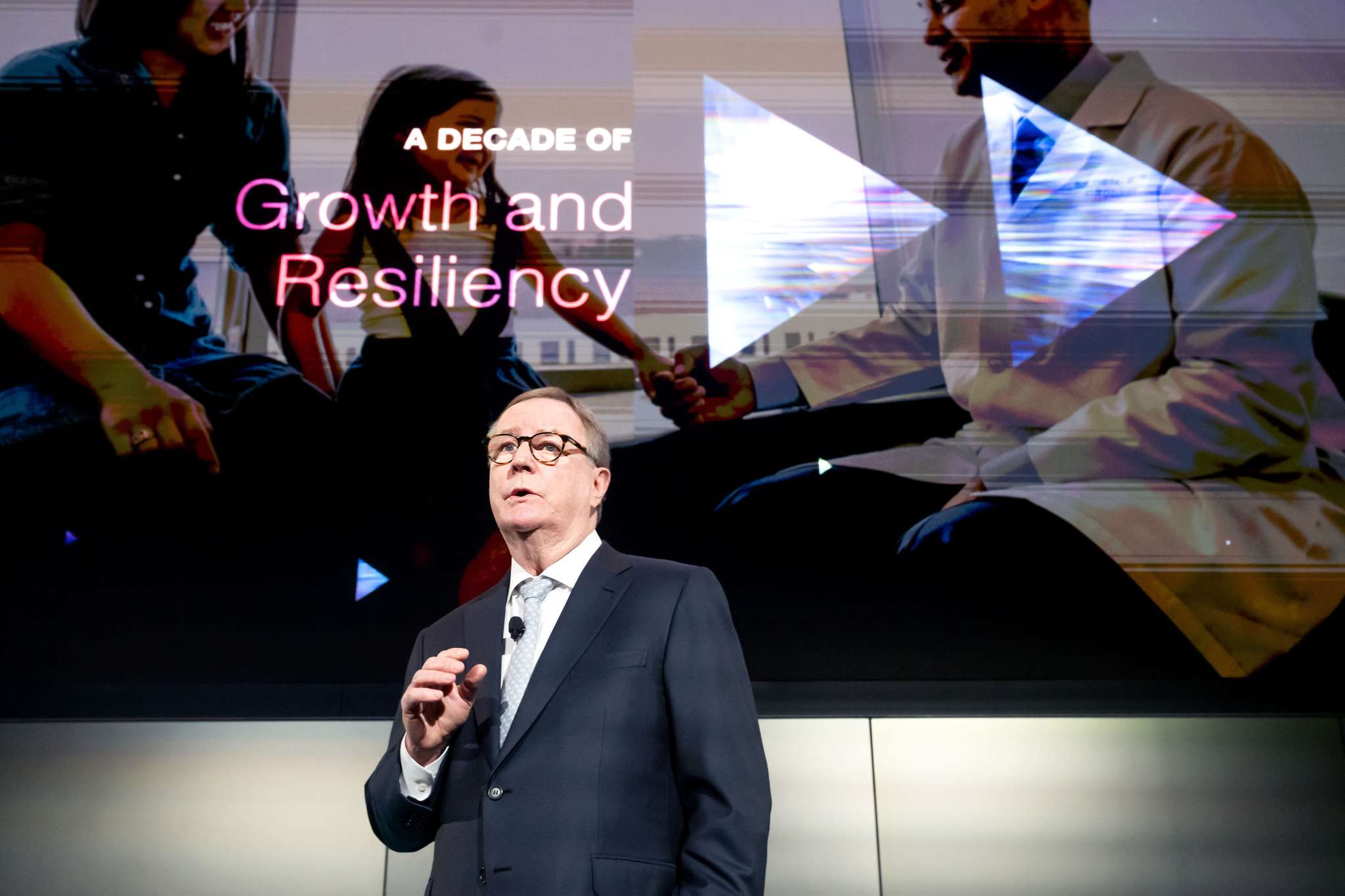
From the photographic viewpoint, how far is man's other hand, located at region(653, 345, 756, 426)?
2.98 metres

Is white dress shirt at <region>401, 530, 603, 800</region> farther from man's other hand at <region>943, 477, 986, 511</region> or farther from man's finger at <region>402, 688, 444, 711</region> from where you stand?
man's other hand at <region>943, 477, 986, 511</region>

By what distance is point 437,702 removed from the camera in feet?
4.49

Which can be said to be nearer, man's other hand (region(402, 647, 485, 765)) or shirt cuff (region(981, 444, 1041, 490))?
man's other hand (region(402, 647, 485, 765))

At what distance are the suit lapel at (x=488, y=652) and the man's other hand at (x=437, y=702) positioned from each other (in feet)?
0.15

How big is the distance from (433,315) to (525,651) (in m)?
1.73

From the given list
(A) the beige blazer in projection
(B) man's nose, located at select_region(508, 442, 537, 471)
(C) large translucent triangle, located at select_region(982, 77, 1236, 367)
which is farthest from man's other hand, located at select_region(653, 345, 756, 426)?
(B) man's nose, located at select_region(508, 442, 537, 471)

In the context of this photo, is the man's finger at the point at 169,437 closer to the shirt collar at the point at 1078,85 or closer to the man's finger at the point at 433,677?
the man's finger at the point at 433,677

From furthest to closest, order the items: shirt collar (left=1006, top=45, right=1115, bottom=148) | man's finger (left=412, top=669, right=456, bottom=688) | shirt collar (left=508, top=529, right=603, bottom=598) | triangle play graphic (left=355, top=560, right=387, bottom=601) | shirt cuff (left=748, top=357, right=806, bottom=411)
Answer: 1. shirt collar (left=1006, top=45, right=1115, bottom=148)
2. shirt cuff (left=748, top=357, right=806, bottom=411)
3. triangle play graphic (left=355, top=560, right=387, bottom=601)
4. shirt collar (left=508, top=529, right=603, bottom=598)
5. man's finger (left=412, top=669, right=456, bottom=688)

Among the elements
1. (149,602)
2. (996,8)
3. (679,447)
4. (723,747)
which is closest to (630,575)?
(723,747)

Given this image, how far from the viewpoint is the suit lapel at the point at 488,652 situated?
145 centimetres

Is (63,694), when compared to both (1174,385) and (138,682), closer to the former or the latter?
(138,682)

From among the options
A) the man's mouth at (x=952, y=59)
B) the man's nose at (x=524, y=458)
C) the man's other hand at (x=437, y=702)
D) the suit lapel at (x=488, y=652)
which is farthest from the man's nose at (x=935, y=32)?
the man's other hand at (x=437, y=702)

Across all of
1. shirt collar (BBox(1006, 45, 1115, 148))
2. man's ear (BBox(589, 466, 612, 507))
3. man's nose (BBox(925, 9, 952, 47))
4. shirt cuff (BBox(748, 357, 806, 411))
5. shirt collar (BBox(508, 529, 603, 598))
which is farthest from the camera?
man's nose (BBox(925, 9, 952, 47))

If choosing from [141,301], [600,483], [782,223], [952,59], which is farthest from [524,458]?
[952,59]
